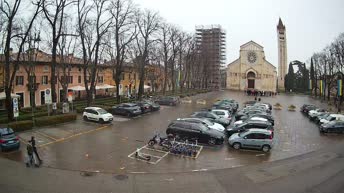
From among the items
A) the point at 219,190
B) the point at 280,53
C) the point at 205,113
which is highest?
the point at 280,53

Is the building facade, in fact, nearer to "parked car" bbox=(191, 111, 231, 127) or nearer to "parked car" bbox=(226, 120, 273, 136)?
"parked car" bbox=(191, 111, 231, 127)

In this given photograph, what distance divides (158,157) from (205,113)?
12.4 metres

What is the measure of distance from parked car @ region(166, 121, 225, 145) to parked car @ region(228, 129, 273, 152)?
4.41ft

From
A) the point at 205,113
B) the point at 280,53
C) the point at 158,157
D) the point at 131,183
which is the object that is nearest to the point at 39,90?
the point at 205,113

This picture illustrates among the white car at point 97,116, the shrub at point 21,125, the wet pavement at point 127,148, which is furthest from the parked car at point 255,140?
the shrub at point 21,125

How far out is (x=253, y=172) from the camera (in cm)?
1547

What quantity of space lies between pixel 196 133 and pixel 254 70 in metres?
70.8

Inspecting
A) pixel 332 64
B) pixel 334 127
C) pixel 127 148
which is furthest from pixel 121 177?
pixel 332 64

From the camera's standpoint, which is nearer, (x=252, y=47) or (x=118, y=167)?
(x=118, y=167)

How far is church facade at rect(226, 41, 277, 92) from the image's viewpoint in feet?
282

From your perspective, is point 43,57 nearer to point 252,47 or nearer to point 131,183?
point 131,183

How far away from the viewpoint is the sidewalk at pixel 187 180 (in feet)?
42.4

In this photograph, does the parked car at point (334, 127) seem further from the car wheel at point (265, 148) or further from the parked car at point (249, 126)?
the car wheel at point (265, 148)

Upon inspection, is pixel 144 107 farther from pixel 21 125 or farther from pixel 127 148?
pixel 127 148
